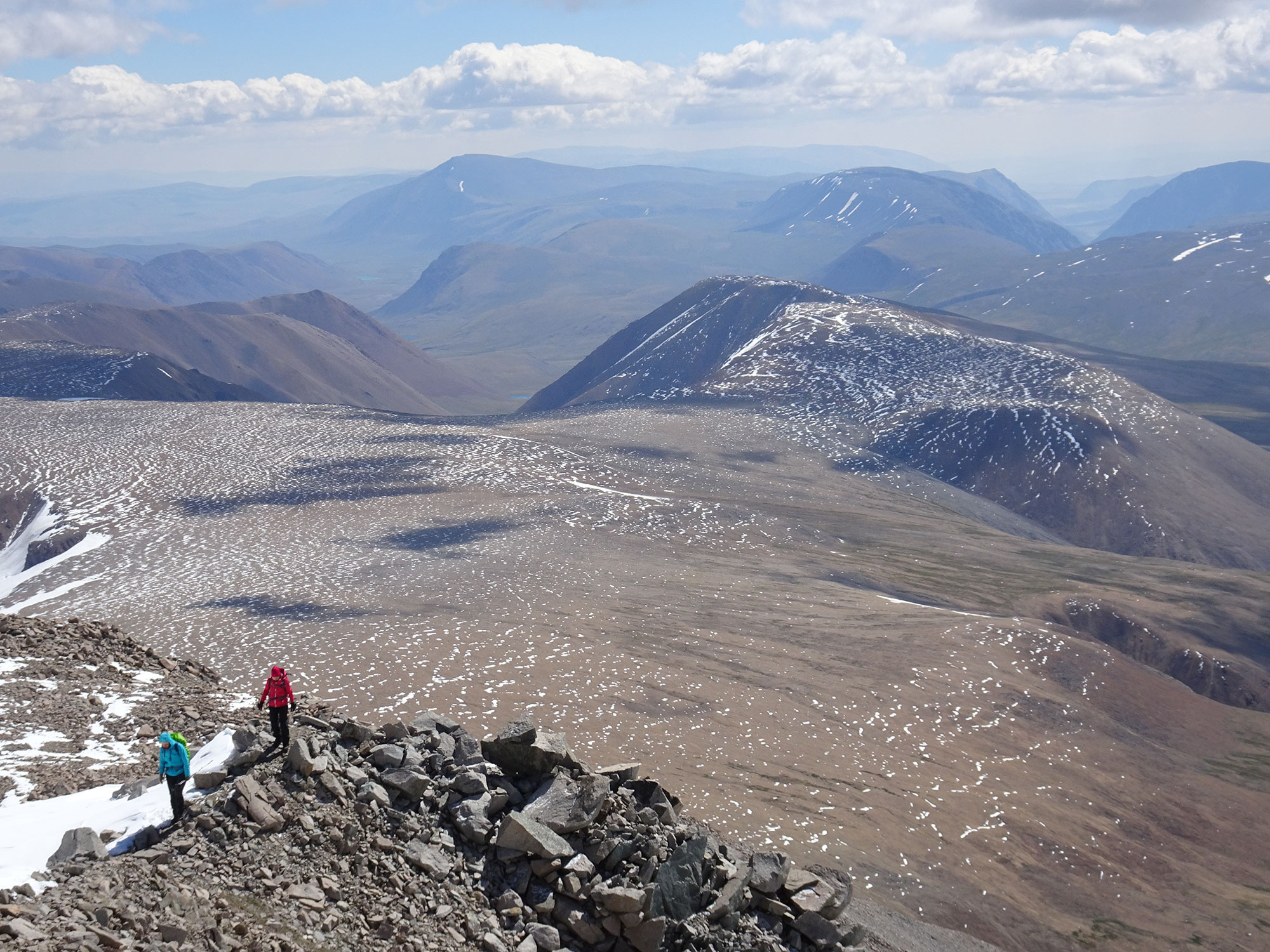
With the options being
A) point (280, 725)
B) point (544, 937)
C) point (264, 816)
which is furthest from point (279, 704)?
point (544, 937)

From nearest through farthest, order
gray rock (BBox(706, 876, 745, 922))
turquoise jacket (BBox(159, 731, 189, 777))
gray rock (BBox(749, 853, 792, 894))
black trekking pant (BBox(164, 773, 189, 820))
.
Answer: turquoise jacket (BBox(159, 731, 189, 777)) < black trekking pant (BBox(164, 773, 189, 820)) < gray rock (BBox(706, 876, 745, 922)) < gray rock (BBox(749, 853, 792, 894))

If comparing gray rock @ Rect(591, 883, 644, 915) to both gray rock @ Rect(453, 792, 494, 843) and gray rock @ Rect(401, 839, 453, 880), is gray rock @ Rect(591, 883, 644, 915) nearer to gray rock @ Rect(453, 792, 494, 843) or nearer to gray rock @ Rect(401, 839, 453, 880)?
gray rock @ Rect(453, 792, 494, 843)

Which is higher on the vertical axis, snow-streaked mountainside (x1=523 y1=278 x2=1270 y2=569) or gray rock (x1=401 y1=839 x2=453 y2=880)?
gray rock (x1=401 y1=839 x2=453 y2=880)

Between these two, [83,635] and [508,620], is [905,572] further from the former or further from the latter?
[83,635]

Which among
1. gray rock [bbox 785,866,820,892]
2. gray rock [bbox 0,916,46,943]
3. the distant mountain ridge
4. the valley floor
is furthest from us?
the distant mountain ridge

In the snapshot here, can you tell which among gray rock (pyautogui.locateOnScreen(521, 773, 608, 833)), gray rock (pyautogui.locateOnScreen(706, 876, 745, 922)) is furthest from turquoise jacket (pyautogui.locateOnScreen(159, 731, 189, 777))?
gray rock (pyautogui.locateOnScreen(706, 876, 745, 922))

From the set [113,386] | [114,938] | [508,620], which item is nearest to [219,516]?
[508,620]

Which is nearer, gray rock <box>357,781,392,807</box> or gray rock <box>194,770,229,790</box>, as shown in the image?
gray rock <box>194,770,229,790</box>

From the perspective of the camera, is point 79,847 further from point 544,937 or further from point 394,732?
point 544,937

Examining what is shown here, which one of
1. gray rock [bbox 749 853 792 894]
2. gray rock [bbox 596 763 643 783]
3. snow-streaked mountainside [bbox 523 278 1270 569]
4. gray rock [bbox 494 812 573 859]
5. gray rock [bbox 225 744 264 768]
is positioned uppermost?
gray rock [bbox 225 744 264 768]
